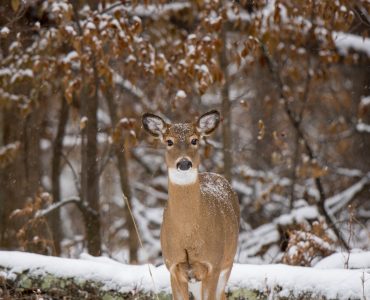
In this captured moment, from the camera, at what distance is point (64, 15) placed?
8297 millimetres

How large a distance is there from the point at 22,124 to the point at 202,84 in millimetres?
3238

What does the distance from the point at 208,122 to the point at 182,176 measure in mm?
547

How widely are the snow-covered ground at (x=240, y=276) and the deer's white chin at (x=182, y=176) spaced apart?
1.17m

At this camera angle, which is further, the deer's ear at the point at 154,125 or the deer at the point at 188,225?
the deer's ear at the point at 154,125

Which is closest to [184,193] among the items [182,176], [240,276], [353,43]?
[182,176]

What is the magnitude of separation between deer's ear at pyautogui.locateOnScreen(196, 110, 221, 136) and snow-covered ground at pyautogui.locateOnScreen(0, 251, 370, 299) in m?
1.33

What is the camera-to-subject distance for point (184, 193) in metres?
5.08

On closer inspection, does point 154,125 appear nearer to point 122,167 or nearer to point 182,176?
point 182,176

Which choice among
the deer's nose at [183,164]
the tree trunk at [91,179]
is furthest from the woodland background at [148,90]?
the deer's nose at [183,164]

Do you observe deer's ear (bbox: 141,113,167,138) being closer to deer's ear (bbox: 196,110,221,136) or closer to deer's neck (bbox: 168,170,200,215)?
deer's ear (bbox: 196,110,221,136)

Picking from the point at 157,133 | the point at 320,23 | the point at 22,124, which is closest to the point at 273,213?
the point at 320,23

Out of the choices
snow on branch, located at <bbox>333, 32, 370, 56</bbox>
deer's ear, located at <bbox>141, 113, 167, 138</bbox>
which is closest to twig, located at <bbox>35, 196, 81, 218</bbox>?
deer's ear, located at <bbox>141, 113, 167, 138</bbox>

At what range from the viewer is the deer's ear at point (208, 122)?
5328 millimetres

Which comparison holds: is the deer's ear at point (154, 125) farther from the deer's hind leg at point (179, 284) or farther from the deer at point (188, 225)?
the deer's hind leg at point (179, 284)
